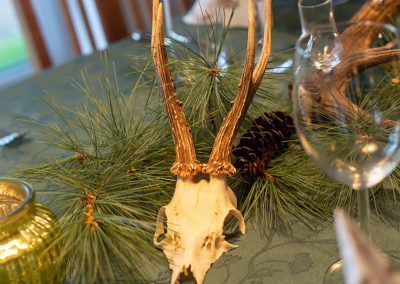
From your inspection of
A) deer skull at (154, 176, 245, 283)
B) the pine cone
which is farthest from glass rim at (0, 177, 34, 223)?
the pine cone

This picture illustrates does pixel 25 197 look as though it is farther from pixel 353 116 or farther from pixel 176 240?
pixel 353 116

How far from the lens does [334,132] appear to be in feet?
1.66

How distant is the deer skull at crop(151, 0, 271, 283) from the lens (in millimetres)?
550

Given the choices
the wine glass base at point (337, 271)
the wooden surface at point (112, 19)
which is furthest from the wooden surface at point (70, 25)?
the wine glass base at point (337, 271)

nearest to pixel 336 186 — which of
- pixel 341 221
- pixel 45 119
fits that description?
pixel 341 221

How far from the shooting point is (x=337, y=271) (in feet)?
1.72

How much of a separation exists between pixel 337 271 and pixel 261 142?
209 mm

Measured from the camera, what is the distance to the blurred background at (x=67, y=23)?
2.21 m

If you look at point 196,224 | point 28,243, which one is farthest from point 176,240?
point 28,243

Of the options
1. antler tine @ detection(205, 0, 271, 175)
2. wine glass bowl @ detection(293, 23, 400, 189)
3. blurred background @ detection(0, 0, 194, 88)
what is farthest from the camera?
blurred background @ detection(0, 0, 194, 88)

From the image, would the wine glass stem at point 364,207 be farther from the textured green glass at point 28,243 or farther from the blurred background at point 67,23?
the blurred background at point 67,23

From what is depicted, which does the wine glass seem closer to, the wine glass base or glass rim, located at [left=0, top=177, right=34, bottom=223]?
the wine glass base

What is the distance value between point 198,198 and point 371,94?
0.22m

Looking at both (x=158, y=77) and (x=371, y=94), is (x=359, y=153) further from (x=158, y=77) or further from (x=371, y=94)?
(x=158, y=77)
